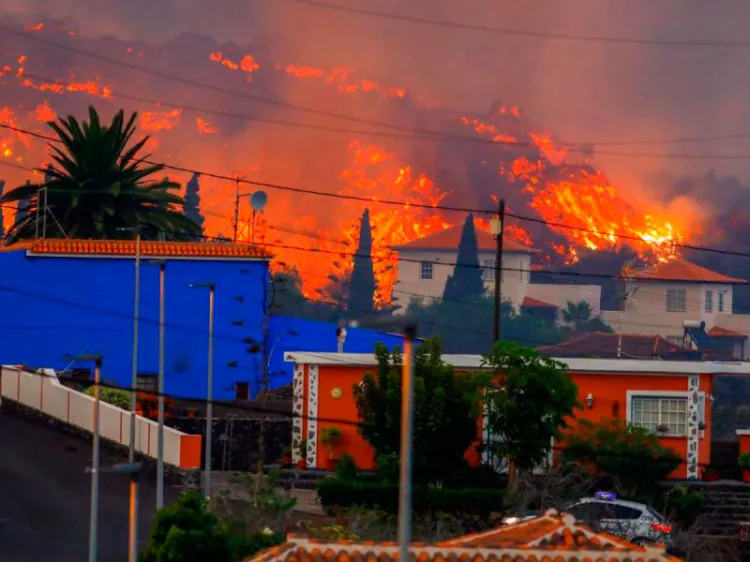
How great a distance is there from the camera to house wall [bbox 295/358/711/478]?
5447 centimetres

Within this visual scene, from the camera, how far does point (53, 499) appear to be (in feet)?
157

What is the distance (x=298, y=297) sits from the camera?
17300 centimetres

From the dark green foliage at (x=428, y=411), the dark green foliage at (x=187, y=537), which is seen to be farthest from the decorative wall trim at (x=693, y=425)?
the dark green foliage at (x=187, y=537)

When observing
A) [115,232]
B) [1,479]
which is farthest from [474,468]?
[115,232]

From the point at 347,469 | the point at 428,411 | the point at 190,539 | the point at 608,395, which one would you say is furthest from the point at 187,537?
the point at 608,395

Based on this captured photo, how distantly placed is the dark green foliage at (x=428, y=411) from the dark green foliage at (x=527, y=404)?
1.14 metres

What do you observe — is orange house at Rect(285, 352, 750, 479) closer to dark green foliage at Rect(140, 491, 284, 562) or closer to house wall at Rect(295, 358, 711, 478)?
house wall at Rect(295, 358, 711, 478)

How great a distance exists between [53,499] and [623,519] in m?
18.1

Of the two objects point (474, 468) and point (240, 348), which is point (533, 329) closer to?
point (240, 348)

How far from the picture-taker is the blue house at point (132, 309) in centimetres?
6588

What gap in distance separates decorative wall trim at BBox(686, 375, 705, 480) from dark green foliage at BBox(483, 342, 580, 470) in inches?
255

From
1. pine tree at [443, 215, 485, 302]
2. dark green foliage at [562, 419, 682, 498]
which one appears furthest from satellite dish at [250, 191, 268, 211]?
pine tree at [443, 215, 485, 302]

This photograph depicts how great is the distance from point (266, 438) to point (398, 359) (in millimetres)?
7080

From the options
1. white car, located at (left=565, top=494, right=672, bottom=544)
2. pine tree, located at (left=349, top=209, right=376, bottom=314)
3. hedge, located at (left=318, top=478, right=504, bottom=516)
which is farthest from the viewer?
pine tree, located at (left=349, top=209, right=376, bottom=314)
